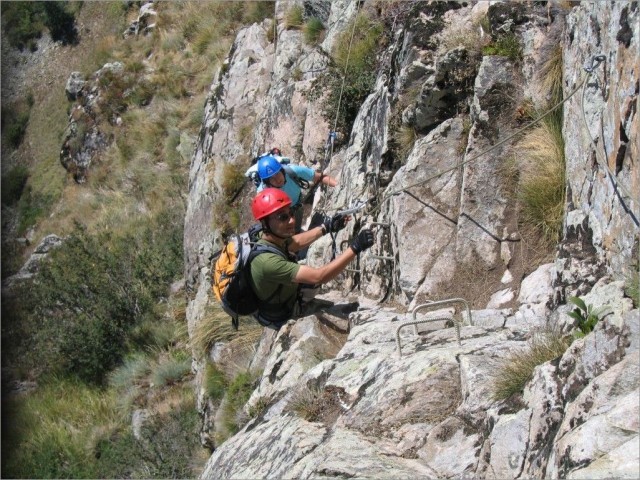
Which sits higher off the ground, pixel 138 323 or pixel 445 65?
pixel 445 65

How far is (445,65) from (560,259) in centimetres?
258

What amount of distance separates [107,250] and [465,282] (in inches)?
493

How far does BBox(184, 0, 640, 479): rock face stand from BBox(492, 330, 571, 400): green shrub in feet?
0.29

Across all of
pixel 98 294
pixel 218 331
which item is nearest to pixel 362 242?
pixel 218 331

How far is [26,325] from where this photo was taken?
17.8 meters

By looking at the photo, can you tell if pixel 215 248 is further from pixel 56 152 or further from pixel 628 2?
pixel 56 152

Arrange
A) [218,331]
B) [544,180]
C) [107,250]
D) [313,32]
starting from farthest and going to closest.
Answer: [107,250] → [313,32] → [218,331] → [544,180]

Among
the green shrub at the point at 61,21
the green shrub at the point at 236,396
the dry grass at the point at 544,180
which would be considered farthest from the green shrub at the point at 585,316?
the green shrub at the point at 61,21

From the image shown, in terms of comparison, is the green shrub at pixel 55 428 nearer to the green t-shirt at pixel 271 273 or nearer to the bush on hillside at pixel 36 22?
the green t-shirt at pixel 271 273

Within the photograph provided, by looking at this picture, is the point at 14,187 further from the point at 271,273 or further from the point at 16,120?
the point at 271,273

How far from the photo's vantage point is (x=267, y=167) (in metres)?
8.05

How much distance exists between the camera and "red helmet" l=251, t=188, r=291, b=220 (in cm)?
663

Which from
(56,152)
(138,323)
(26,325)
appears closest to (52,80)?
(56,152)

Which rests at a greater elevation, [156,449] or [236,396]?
[236,396]
